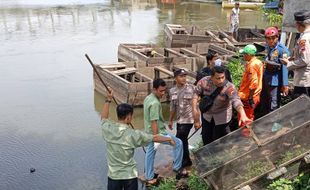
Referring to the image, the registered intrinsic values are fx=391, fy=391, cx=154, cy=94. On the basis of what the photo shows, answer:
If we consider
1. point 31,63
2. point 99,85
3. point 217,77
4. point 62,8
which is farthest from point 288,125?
point 62,8

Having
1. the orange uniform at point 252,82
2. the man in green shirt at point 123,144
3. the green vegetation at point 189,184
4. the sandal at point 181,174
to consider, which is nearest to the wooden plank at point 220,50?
the orange uniform at point 252,82

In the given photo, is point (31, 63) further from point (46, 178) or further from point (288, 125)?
point (288, 125)

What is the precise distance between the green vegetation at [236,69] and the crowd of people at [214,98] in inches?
108

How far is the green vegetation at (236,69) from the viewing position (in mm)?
9367

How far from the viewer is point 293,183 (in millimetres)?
4629

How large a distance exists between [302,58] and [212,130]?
1.65 meters

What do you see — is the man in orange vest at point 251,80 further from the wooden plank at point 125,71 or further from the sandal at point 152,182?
the wooden plank at point 125,71

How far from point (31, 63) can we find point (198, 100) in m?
12.4

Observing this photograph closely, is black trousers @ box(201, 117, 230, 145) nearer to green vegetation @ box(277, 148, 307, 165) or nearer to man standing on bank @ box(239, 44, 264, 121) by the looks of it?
man standing on bank @ box(239, 44, 264, 121)

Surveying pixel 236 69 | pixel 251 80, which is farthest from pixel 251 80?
pixel 236 69

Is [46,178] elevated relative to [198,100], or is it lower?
lower

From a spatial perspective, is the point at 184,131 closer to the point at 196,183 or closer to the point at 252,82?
the point at 196,183

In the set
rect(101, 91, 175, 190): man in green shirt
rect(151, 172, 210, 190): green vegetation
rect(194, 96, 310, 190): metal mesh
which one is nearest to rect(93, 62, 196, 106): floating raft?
rect(151, 172, 210, 190): green vegetation

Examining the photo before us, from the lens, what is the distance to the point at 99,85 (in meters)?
12.3
